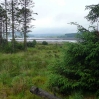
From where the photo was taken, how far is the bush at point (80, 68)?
5.09m

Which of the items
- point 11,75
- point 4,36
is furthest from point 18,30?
point 11,75

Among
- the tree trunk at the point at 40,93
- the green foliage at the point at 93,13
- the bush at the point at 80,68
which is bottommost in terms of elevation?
the tree trunk at the point at 40,93

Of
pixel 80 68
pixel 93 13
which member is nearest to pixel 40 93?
pixel 80 68

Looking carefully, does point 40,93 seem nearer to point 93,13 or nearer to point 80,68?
point 80,68

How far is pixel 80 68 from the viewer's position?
17.5 ft

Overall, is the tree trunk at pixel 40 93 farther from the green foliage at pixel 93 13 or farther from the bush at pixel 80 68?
the green foliage at pixel 93 13

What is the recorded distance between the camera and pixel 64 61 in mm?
5789

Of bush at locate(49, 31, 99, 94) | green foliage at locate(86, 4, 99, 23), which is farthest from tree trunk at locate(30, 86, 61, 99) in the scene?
green foliage at locate(86, 4, 99, 23)

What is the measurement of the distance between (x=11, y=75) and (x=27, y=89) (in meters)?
2.21

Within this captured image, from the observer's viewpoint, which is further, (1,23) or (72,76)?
(1,23)

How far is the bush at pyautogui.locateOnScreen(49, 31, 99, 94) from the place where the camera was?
509 centimetres

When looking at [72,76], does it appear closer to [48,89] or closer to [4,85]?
[48,89]

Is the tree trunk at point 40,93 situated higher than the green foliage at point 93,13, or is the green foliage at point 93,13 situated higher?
the green foliage at point 93,13

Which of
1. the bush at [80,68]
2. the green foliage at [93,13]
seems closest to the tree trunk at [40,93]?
the bush at [80,68]
